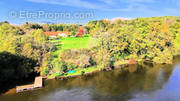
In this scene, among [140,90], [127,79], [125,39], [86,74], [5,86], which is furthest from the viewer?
[125,39]

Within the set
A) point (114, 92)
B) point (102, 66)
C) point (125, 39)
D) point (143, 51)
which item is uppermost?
point (125, 39)

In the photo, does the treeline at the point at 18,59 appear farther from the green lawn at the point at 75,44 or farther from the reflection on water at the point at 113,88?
the green lawn at the point at 75,44

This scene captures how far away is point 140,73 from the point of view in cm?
2369

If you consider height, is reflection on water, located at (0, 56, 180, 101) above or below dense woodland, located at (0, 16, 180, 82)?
below

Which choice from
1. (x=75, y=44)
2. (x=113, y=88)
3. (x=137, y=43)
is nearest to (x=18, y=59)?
(x=113, y=88)

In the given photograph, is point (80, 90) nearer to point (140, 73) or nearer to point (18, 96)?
point (18, 96)

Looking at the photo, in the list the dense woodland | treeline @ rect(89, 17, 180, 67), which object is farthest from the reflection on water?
treeline @ rect(89, 17, 180, 67)

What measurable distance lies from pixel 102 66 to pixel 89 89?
25.2ft

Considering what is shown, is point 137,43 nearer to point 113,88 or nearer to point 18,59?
point 113,88

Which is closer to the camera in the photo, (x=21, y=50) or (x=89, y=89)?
(x=89, y=89)

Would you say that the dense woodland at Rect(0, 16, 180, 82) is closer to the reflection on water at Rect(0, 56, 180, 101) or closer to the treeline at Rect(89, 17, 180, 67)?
the treeline at Rect(89, 17, 180, 67)

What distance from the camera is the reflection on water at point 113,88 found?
15586 mm

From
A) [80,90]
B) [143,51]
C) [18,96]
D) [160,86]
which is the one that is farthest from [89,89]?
[143,51]

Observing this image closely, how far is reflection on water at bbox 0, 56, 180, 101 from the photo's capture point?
51.1 feet
